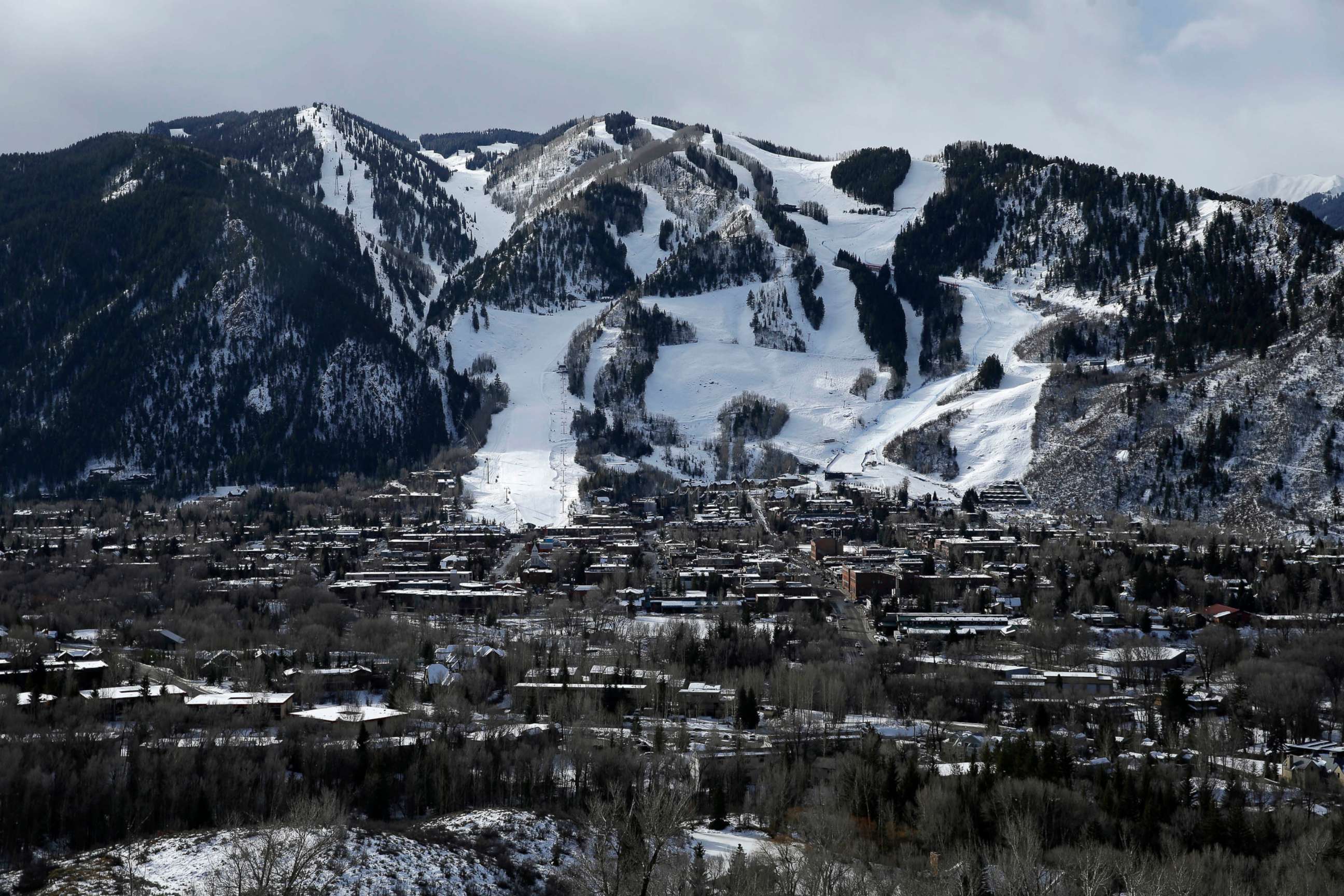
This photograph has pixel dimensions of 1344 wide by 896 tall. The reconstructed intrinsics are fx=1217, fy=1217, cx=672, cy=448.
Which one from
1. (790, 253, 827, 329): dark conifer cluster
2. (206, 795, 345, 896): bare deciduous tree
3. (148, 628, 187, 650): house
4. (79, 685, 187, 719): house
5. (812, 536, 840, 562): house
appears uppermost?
(790, 253, 827, 329): dark conifer cluster

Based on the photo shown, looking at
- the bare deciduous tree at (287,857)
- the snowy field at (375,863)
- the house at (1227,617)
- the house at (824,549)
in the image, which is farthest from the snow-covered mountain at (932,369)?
the bare deciduous tree at (287,857)

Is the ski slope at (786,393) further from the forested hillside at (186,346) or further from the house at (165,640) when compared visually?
the house at (165,640)

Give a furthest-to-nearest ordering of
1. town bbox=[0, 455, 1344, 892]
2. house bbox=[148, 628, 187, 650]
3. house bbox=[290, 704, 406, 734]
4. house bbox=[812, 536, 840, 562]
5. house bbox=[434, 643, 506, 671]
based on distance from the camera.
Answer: house bbox=[812, 536, 840, 562]
house bbox=[148, 628, 187, 650]
house bbox=[434, 643, 506, 671]
house bbox=[290, 704, 406, 734]
town bbox=[0, 455, 1344, 892]

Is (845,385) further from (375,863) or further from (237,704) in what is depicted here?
(375,863)

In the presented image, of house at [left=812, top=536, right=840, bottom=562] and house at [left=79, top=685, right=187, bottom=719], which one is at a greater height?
house at [left=812, top=536, right=840, bottom=562]

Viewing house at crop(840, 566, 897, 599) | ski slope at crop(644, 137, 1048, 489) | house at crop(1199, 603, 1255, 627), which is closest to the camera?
house at crop(1199, 603, 1255, 627)

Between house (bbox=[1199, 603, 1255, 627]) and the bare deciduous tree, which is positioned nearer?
the bare deciduous tree

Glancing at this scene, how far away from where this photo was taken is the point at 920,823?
43.3 meters

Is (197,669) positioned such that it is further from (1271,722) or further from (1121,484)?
(1121,484)

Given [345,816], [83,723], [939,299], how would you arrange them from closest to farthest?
[345,816] → [83,723] → [939,299]

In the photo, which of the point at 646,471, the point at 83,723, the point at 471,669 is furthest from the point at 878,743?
the point at 646,471

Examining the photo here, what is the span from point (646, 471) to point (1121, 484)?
167 ft

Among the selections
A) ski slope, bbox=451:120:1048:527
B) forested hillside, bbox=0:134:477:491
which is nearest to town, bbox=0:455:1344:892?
ski slope, bbox=451:120:1048:527

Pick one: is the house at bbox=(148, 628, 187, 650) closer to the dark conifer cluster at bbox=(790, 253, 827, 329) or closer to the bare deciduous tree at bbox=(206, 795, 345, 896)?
the bare deciduous tree at bbox=(206, 795, 345, 896)
